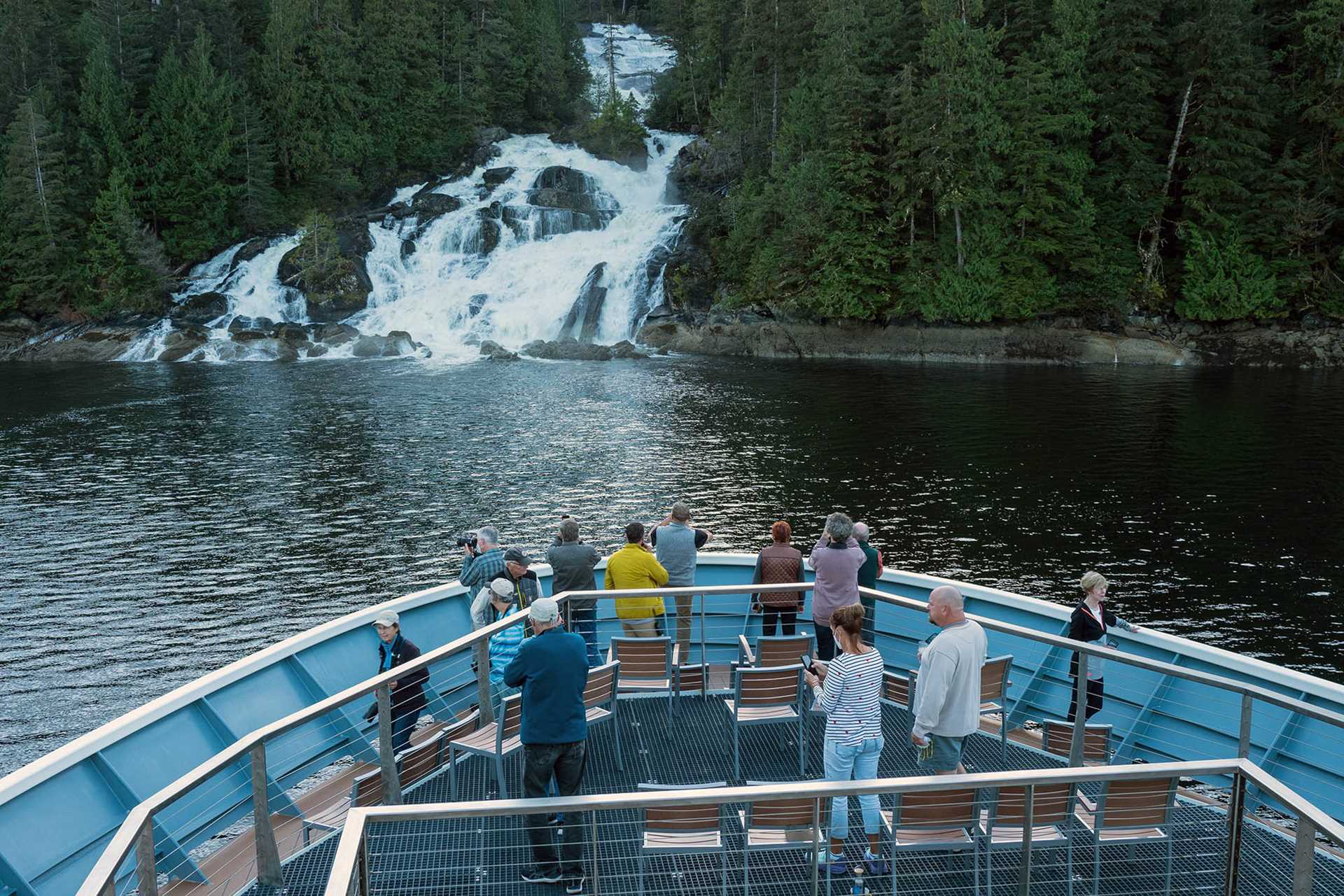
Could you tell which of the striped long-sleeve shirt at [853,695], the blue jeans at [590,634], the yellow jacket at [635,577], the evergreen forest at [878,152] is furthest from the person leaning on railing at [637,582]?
the evergreen forest at [878,152]

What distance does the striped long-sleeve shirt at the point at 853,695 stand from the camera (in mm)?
6523

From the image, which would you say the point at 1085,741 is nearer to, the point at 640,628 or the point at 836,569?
the point at 836,569

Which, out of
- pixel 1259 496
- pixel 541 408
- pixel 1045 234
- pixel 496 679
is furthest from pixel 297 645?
pixel 1045 234

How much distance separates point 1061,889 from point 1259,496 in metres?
22.5

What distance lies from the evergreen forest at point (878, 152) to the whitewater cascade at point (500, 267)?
4.16m

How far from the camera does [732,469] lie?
28750mm

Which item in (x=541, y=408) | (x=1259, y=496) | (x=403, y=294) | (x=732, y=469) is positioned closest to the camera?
(x=1259, y=496)

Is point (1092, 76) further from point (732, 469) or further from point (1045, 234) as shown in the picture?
point (732, 469)

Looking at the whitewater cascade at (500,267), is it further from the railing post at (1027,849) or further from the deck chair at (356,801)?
the railing post at (1027,849)

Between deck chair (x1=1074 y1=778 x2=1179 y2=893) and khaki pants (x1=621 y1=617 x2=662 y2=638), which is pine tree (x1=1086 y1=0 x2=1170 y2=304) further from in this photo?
deck chair (x1=1074 y1=778 x2=1179 y2=893)

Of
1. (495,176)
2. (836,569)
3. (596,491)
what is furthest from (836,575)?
(495,176)

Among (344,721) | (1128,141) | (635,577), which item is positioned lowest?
(344,721)

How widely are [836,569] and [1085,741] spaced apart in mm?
2324

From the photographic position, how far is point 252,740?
584 cm
